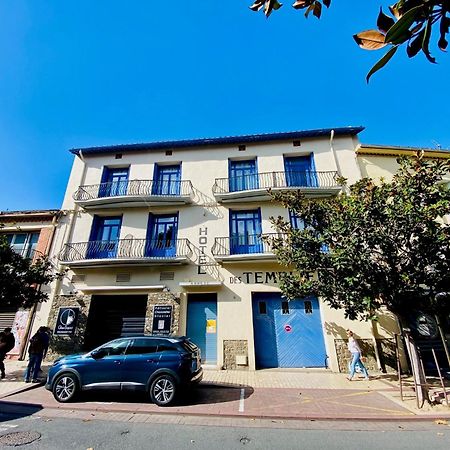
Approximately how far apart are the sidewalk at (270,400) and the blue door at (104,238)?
18.3 feet

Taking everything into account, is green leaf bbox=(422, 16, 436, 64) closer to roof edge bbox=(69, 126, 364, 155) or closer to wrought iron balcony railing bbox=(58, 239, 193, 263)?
wrought iron balcony railing bbox=(58, 239, 193, 263)

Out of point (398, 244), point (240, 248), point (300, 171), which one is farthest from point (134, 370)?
point (300, 171)

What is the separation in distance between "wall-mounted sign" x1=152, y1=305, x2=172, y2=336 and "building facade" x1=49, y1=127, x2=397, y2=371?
47mm

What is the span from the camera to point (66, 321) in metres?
11.7

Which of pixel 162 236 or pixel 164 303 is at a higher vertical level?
pixel 162 236

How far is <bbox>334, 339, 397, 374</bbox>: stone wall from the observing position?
10.1 m

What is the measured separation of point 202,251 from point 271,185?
16.2 ft

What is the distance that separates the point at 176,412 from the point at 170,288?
6.11 metres

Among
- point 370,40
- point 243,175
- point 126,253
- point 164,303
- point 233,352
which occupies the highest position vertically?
point 243,175

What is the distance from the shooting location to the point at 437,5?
1.17 metres

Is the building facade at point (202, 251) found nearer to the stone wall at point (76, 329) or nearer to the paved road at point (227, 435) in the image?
the stone wall at point (76, 329)

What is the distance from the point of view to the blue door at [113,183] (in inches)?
561

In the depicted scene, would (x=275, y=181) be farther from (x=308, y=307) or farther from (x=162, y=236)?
(x=162, y=236)

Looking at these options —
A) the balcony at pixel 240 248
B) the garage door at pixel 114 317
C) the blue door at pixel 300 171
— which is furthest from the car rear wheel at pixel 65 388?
the blue door at pixel 300 171
